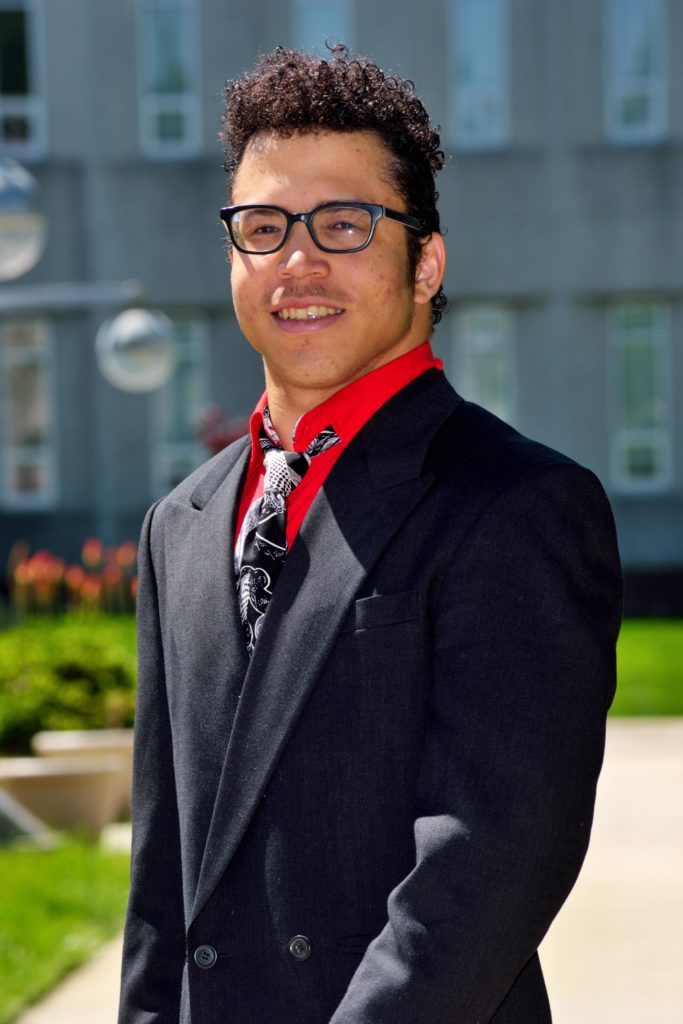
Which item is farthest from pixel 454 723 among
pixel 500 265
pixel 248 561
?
pixel 500 265

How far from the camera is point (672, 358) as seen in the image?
24375mm

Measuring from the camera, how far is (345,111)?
7.79 ft

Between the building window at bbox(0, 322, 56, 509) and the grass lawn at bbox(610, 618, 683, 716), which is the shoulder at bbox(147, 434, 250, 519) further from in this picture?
the building window at bbox(0, 322, 56, 509)

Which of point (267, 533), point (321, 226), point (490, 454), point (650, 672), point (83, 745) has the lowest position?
point (650, 672)

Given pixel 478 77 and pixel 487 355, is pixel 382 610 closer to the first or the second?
pixel 487 355

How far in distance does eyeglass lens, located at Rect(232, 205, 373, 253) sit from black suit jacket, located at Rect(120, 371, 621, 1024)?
23 cm

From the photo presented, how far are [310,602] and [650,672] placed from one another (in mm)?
14182

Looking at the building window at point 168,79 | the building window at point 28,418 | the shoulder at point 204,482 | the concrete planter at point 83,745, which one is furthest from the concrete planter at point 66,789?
the building window at point 168,79

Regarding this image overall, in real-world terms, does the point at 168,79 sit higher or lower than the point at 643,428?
higher

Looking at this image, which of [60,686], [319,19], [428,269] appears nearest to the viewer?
[428,269]

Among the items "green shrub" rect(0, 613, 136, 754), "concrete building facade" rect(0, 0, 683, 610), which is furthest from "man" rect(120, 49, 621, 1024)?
"concrete building facade" rect(0, 0, 683, 610)

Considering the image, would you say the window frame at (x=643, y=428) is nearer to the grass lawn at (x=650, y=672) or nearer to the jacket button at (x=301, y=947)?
the grass lawn at (x=650, y=672)

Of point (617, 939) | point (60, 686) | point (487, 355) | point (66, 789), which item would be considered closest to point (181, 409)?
point (487, 355)

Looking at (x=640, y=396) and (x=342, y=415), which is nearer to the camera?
(x=342, y=415)
